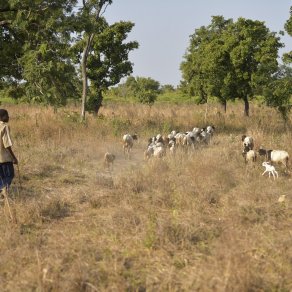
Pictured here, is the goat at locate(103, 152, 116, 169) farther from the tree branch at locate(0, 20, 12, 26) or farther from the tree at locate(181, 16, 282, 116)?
the tree at locate(181, 16, 282, 116)

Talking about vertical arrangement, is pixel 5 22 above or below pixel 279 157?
above

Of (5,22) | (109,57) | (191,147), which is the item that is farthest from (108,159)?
(109,57)

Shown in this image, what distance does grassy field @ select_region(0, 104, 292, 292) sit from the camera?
13.6 feet

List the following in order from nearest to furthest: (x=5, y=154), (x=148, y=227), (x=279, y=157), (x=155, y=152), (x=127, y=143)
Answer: (x=148, y=227) → (x=5, y=154) → (x=279, y=157) → (x=155, y=152) → (x=127, y=143)

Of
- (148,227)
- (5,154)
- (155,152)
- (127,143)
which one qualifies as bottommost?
(148,227)

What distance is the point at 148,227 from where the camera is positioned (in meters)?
5.34

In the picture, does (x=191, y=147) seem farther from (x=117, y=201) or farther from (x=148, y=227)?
(x=148, y=227)

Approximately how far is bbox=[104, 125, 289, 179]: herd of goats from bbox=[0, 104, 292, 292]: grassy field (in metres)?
0.25

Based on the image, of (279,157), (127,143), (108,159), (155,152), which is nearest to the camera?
(279,157)

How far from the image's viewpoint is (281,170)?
368 inches

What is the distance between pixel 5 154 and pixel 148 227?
2832 millimetres

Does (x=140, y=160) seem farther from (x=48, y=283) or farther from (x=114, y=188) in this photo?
(x=48, y=283)

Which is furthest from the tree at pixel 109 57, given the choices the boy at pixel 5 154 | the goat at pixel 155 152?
the boy at pixel 5 154

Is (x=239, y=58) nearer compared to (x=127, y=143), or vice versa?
(x=127, y=143)
